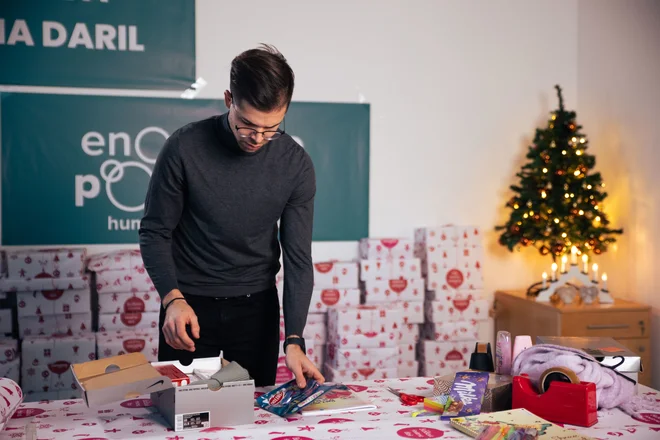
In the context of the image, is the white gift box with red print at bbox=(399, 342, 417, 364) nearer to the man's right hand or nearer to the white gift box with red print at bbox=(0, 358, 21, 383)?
the white gift box with red print at bbox=(0, 358, 21, 383)

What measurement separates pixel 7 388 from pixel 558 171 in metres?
3.34

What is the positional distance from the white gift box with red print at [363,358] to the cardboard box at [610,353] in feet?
6.34

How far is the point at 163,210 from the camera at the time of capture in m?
2.11

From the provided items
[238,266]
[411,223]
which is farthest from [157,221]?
[411,223]

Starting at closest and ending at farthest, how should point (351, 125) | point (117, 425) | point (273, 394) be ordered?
1. point (117, 425)
2. point (273, 394)
3. point (351, 125)

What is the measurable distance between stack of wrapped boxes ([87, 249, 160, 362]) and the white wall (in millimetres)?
2822

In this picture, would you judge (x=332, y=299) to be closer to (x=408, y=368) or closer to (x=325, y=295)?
(x=325, y=295)

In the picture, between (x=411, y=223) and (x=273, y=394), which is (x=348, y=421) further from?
(x=411, y=223)

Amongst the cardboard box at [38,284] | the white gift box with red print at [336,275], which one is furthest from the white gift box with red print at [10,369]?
the white gift box with red print at [336,275]

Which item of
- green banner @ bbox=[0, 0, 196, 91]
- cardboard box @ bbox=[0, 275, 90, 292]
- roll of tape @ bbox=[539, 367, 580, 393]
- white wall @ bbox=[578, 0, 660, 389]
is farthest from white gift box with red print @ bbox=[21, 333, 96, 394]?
white wall @ bbox=[578, 0, 660, 389]

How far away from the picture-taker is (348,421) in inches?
67.7

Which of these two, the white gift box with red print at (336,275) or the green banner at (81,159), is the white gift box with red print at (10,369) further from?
the white gift box with red print at (336,275)

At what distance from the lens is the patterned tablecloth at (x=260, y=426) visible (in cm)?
161

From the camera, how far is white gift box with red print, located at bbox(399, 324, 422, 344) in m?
4.28
